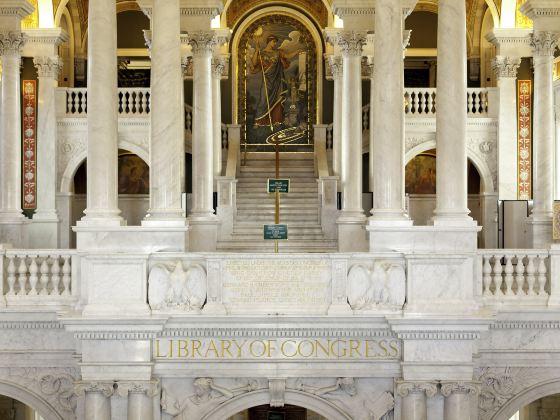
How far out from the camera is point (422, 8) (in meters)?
27.1

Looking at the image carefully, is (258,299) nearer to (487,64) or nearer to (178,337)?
(178,337)

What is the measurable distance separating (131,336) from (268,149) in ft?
55.1

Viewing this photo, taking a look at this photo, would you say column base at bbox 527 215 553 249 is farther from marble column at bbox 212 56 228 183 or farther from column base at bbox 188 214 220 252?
marble column at bbox 212 56 228 183

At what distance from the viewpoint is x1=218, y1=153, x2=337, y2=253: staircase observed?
19.7m

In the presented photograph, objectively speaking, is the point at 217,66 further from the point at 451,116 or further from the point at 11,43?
the point at 451,116

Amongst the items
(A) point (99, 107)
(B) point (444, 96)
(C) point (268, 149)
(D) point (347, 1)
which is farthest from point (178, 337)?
(C) point (268, 149)

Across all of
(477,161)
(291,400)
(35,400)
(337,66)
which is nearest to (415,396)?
(291,400)

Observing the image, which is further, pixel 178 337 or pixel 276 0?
pixel 276 0

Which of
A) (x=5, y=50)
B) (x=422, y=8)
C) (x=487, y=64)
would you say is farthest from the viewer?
(x=422, y=8)

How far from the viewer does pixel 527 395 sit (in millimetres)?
11852

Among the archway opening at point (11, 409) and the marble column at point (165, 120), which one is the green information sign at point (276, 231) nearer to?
the marble column at point (165, 120)

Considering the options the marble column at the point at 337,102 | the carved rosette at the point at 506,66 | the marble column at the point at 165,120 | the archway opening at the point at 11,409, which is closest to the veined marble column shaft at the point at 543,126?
the carved rosette at the point at 506,66

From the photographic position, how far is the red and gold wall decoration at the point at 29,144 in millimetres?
22875

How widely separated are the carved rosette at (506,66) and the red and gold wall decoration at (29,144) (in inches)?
468
